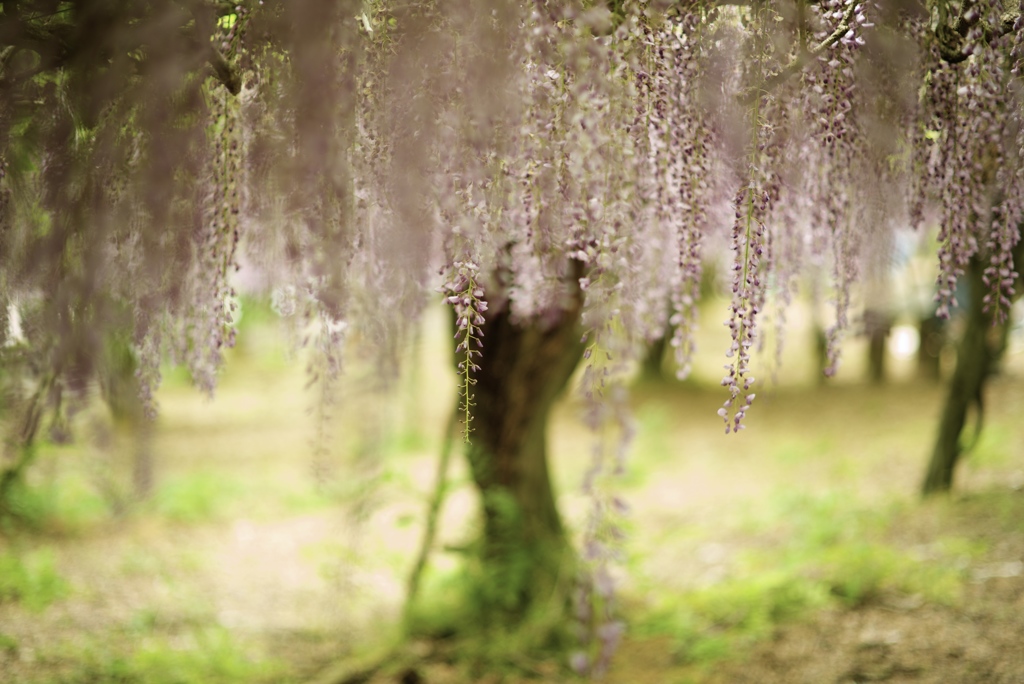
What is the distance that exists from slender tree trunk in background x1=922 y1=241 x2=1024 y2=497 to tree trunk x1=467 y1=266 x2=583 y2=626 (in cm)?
263

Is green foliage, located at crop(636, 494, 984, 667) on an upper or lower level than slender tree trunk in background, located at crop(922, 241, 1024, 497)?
lower

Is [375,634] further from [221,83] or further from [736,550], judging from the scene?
[221,83]

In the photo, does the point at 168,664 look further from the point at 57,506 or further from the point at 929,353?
the point at 929,353

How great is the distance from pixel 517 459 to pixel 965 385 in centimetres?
297

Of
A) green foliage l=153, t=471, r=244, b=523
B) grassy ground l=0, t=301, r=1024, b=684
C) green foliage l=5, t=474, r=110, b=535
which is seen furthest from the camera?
green foliage l=153, t=471, r=244, b=523

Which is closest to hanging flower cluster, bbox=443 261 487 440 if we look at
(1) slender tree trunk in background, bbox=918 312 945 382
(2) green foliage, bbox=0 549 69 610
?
(2) green foliage, bbox=0 549 69 610

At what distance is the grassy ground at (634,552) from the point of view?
307 centimetres

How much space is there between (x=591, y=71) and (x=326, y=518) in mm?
5567

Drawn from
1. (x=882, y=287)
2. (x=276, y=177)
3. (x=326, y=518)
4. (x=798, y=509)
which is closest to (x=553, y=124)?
(x=276, y=177)

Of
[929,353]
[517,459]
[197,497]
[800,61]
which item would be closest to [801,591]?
[517,459]

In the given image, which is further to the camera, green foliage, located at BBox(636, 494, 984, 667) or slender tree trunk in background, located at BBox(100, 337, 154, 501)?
green foliage, located at BBox(636, 494, 984, 667)

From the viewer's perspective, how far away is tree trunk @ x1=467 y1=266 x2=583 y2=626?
361cm

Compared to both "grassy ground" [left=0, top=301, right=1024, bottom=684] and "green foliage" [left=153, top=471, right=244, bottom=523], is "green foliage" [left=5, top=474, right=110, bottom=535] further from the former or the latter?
"green foliage" [left=153, top=471, right=244, bottom=523]

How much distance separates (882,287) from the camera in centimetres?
310
